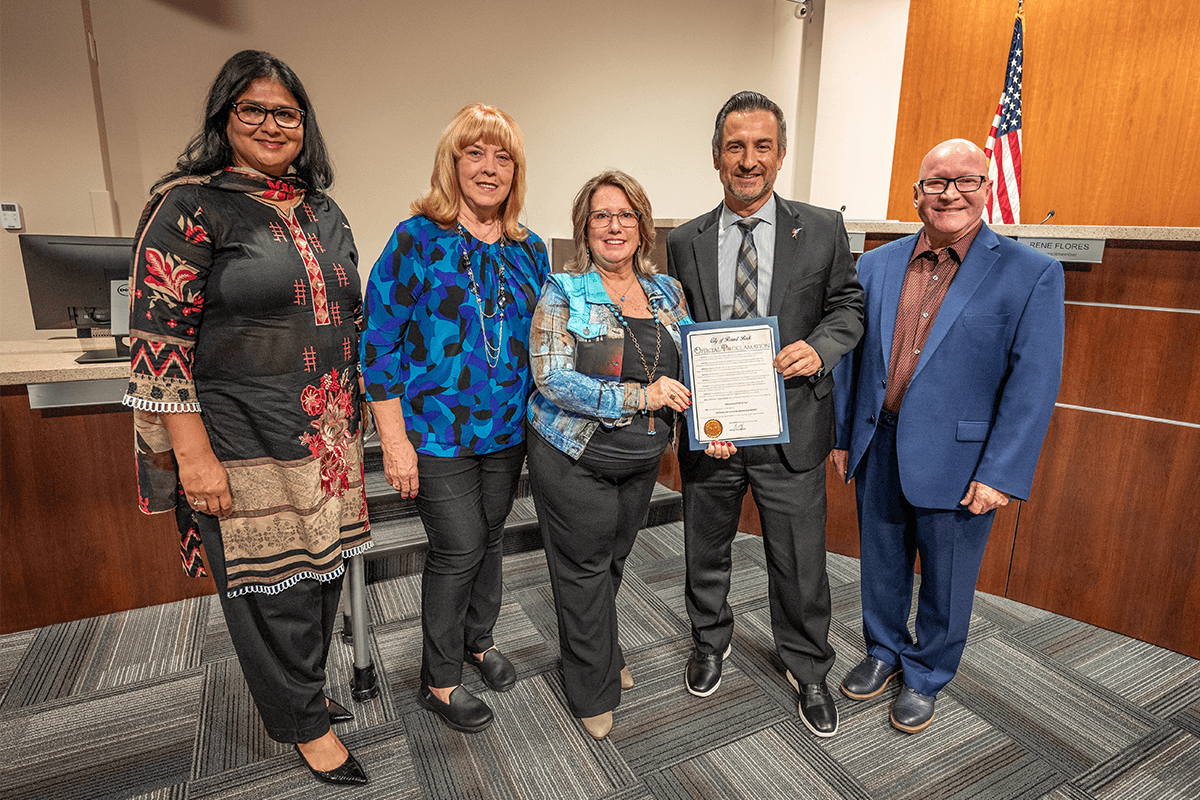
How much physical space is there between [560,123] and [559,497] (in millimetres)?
3696

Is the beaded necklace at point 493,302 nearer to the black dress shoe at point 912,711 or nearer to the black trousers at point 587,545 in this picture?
the black trousers at point 587,545

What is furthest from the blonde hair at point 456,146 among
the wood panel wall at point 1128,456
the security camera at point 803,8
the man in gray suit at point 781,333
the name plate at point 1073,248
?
the security camera at point 803,8

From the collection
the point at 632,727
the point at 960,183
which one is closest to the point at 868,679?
the point at 632,727

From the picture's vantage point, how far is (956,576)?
1.77 m

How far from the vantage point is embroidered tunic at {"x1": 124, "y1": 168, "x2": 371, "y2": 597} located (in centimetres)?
124

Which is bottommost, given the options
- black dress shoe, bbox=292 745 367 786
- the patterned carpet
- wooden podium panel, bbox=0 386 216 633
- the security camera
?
the patterned carpet

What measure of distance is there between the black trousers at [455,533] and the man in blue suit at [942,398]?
1.05 meters

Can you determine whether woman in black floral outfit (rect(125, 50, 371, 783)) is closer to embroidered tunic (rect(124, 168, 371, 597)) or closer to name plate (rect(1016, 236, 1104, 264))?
embroidered tunic (rect(124, 168, 371, 597))

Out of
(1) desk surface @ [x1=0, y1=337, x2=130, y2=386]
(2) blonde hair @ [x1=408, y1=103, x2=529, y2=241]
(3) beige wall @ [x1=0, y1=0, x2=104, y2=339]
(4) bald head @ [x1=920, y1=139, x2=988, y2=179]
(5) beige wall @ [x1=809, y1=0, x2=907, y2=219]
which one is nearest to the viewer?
(2) blonde hair @ [x1=408, y1=103, x2=529, y2=241]

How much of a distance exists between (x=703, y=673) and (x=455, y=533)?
95 cm

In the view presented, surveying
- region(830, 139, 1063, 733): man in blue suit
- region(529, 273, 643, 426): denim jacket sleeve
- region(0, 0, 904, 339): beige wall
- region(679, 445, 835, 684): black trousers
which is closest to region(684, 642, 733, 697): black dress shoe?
region(679, 445, 835, 684): black trousers

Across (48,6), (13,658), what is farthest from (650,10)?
(13,658)

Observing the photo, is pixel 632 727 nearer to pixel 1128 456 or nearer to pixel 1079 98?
pixel 1128 456

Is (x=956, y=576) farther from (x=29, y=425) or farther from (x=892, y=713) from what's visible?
(x=29, y=425)
